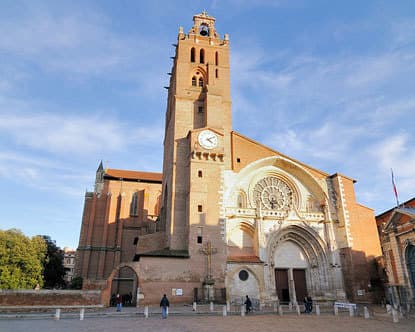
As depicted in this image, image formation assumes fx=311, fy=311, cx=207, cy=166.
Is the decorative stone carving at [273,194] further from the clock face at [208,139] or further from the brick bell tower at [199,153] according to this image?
the clock face at [208,139]

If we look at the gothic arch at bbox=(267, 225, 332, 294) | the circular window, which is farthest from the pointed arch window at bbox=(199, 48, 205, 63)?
the circular window

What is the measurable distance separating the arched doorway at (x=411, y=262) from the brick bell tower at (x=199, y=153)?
1362cm

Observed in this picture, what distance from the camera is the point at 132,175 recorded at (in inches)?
2074

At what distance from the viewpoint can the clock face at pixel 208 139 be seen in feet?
96.5

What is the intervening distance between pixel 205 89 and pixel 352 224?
2071cm

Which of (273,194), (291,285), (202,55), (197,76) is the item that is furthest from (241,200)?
(202,55)

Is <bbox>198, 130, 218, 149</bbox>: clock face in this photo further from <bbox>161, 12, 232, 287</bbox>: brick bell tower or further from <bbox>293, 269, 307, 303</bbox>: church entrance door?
<bbox>293, 269, 307, 303</bbox>: church entrance door

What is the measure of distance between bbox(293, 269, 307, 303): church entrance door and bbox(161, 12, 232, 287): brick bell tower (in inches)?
331

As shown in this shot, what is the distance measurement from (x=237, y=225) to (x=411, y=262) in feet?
44.1

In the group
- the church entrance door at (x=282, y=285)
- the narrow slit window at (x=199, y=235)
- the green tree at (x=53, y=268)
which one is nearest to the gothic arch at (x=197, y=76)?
the narrow slit window at (x=199, y=235)

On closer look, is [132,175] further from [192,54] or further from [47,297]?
[47,297]

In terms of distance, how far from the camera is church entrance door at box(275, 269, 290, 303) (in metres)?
28.1

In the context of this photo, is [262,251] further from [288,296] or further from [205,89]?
[205,89]

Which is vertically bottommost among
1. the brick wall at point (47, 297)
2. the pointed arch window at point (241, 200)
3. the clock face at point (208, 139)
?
the brick wall at point (47, 297)
